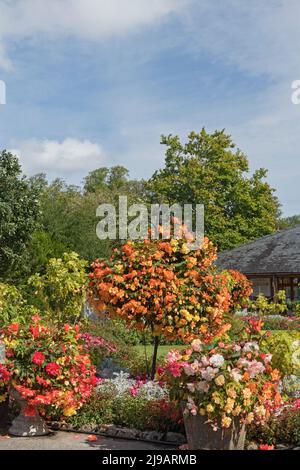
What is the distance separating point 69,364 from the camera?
8.04 metres

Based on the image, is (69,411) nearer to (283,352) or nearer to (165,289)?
(165,289)

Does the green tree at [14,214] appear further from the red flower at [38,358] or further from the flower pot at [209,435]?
the flower pot at [209,435]

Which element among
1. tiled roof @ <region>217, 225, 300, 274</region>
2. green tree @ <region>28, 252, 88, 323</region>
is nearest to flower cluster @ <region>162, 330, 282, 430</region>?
green tree @ <region>28, 252, 88, 323</region>

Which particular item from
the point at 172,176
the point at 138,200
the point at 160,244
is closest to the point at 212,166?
the point at 172,176

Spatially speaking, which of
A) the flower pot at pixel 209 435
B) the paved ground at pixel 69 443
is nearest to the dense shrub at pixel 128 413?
the paved ground at pixel 69 443

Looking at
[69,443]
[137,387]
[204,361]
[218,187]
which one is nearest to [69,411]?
[69,443]

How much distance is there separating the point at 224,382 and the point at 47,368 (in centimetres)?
Answer: 237

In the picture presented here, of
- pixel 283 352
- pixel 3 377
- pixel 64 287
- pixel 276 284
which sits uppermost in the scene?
pixel 276 284

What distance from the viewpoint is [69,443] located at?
7562mm

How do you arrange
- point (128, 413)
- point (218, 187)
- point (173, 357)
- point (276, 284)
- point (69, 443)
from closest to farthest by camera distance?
1. point (173, 357)
2. point (69, 443)
3. point (128, 413)
4. point (276, 284)
5. point (218, 187)

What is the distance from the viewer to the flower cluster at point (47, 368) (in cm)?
779

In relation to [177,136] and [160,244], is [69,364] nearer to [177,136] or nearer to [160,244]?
[160,244]

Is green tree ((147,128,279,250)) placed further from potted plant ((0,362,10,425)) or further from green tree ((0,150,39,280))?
potted plant ((0,362,10,425))

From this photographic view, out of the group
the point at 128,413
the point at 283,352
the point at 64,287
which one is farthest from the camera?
the point at 64,287
